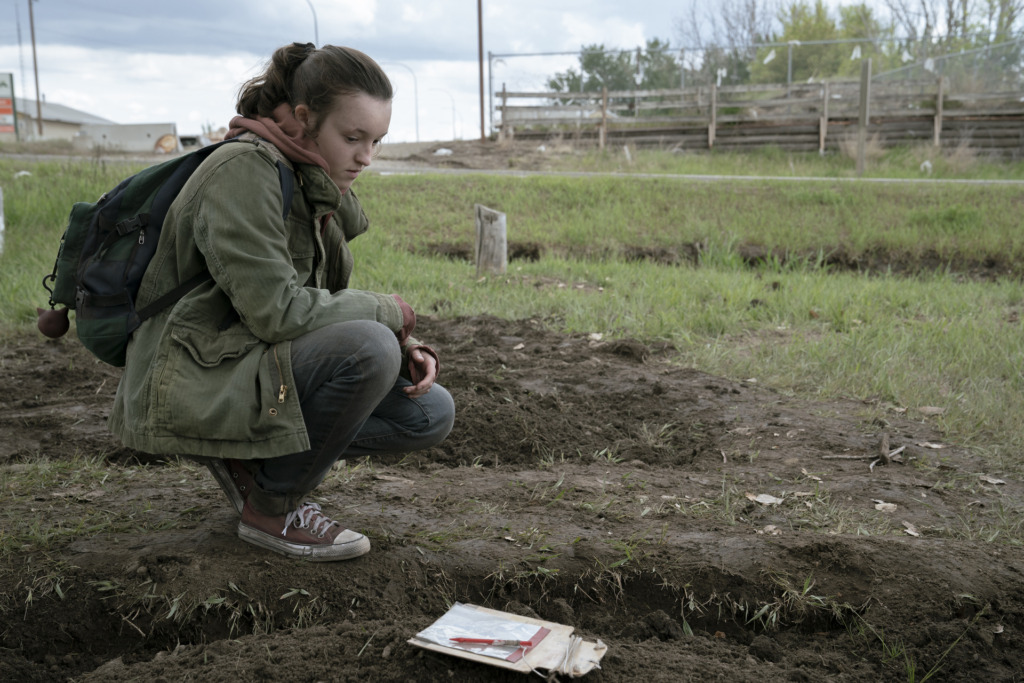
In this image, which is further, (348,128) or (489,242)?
(489,242)

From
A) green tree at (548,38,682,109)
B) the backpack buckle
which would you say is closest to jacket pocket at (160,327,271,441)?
the backpack buckle

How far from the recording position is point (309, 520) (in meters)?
2.48

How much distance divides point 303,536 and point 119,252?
3.15 feet

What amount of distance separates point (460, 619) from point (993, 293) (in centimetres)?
654

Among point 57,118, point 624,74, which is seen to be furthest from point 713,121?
point 57,118

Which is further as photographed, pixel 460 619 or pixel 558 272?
pixel 558 272

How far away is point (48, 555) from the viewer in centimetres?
246

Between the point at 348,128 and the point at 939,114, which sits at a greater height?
the point at 939,114

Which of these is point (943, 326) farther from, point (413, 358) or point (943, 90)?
point (943, 90)

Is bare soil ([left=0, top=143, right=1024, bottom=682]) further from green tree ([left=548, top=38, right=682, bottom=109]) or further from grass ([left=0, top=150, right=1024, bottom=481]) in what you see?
green tree ([left=548, top=38, right=682, bottom=109])

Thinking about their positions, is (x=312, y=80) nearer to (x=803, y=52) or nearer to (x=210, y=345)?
(x=210, y=345)

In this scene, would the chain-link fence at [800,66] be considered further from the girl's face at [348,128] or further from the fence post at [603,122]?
the girl's face at [348,128]

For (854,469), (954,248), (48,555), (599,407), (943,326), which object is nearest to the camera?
(48,555)

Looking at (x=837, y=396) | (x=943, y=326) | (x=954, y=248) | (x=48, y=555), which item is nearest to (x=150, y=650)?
(x=48, y=555)
